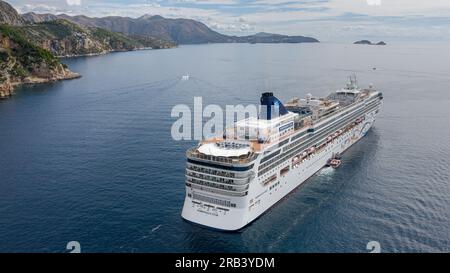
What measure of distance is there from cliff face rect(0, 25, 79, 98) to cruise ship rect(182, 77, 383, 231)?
131 m

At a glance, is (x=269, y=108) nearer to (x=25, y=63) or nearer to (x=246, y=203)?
(x=246, y=203)

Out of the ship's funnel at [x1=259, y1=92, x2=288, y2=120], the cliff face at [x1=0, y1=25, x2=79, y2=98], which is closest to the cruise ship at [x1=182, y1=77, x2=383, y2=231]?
the ship's funnel at [x1=259, y1=92, x2=288, y2=120]

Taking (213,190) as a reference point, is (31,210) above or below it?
below

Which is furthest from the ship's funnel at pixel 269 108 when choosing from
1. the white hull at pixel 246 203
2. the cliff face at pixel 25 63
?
the cliff face at pixel 25 63

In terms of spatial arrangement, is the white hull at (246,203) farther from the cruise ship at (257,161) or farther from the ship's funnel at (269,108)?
the ship's funnel at (269,108)

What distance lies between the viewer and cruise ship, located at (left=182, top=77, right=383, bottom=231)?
46969 millimetres

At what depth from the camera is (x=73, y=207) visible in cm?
5284

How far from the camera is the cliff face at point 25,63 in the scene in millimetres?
161750

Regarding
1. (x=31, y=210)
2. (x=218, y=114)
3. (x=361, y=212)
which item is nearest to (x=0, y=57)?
(x=218, y=114)

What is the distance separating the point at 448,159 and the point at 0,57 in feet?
512

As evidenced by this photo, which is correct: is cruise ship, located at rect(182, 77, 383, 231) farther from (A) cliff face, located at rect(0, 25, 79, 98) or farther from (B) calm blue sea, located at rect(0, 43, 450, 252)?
(A) cliff face, located at rect(0, 25, 79, 98)

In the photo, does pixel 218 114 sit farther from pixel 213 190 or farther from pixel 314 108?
pixel 213 190

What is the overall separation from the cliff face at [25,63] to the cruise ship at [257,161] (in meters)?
131

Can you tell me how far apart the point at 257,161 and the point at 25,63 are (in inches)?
6088
